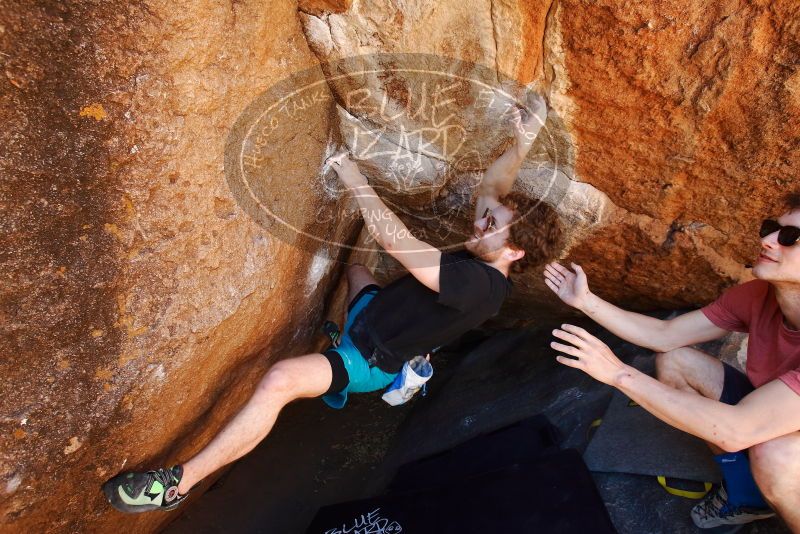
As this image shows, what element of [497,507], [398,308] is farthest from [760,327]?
[398,308]

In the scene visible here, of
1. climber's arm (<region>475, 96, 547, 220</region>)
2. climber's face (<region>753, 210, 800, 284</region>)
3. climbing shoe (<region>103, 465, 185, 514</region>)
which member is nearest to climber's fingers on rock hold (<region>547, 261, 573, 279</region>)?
climber's arm (<region>475, 96, 547, 220</region>)

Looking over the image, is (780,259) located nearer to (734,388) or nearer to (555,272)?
(734,388)

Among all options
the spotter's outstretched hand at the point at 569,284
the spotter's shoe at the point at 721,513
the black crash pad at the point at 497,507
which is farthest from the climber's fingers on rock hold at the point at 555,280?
the spotter's shoe at the point at 721,513

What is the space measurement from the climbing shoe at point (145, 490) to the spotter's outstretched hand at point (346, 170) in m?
1.17

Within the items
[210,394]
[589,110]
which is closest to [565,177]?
[589,110]

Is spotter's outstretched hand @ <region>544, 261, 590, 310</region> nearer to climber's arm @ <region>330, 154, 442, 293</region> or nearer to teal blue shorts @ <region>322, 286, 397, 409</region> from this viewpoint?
climber's arm @ <region>330, 154, 442, 293</region>

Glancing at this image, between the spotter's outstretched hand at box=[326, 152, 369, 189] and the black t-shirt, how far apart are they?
43 centimetres

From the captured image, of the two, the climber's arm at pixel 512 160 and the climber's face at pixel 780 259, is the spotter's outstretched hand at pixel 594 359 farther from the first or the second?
the climber's arm at pixel 512 160

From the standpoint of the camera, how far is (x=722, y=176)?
7.82 feet

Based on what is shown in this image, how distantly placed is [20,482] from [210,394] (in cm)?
75

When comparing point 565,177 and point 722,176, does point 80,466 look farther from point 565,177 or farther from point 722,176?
point 722,176

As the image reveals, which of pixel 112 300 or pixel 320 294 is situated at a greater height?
pixel 112 300

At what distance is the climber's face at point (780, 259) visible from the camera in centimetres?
195

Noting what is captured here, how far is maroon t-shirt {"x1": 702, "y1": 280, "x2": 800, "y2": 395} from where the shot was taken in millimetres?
2090
